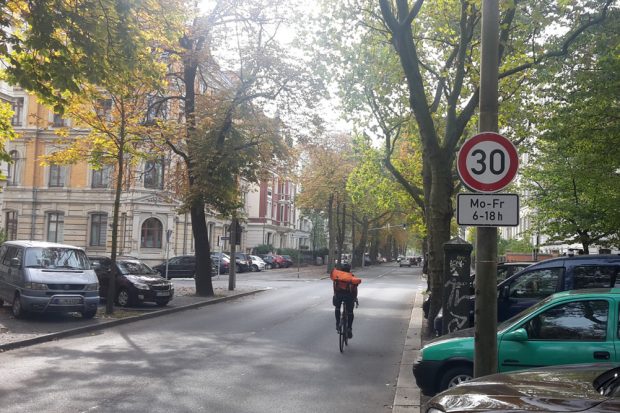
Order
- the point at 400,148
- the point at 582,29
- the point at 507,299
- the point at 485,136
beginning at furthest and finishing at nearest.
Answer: the point at 400,148 → the point at 582,29 → the point at 507,299 → the point at 485,136

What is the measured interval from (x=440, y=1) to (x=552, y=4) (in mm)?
3069

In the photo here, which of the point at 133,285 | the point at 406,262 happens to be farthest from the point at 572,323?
the point at 406,262

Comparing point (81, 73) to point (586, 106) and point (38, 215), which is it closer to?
point (586, 106)

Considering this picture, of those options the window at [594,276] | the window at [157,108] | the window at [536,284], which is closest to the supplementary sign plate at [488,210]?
the window at [594,276]

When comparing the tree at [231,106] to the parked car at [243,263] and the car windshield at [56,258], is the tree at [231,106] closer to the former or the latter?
the car windshield at [56,258]

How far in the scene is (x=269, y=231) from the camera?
7550 cm

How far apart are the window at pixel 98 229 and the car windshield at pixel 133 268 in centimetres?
2803

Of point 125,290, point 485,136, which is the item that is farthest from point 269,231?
point 485,136

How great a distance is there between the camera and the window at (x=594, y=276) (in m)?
9.78

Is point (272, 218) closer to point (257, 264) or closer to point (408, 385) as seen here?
point (257, 264)

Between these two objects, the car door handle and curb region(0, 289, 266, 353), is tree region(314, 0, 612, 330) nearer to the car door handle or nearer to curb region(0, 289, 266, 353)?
the car door handle

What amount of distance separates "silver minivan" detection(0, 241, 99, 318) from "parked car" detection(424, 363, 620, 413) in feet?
40.0

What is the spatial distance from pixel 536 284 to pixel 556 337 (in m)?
4.03

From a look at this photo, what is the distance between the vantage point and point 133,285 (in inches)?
693
